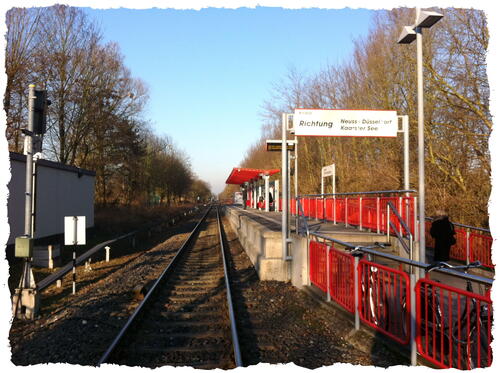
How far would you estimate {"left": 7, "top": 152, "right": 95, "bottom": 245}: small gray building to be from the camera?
1305cm

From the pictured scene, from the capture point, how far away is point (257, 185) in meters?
33.7

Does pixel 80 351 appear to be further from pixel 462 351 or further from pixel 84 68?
pixel 84 68

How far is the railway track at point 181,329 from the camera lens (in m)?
4.97

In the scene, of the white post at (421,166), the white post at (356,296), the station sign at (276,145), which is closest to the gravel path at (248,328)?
the white post at (356,296)

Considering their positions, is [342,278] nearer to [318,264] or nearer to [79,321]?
[318,264]

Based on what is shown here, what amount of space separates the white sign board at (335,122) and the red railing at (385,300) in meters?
3.98

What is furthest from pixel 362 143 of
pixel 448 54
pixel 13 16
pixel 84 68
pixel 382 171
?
pixel 13 16

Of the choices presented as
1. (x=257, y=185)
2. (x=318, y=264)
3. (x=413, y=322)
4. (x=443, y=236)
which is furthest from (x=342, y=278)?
(x=257, y=185)

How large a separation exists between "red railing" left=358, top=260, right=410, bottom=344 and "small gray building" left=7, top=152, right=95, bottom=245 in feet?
35.5

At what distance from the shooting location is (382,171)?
18.6 metres

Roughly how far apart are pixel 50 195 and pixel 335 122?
1396cm

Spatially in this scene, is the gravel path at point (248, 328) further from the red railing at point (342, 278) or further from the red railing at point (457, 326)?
the red railing at point (457, 326)

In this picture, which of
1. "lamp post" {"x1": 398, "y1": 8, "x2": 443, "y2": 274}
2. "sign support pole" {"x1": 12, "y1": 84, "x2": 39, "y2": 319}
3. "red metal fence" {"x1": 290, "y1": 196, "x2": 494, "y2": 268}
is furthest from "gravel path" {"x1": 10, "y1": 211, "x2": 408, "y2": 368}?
"red metal fence" {"x1": 290, "y1": 196, "x2": 494, "y2": 268}

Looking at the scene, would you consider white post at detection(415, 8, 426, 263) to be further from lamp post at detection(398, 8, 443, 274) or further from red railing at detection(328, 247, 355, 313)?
red railing at detection(328, 247, 355, 313)
